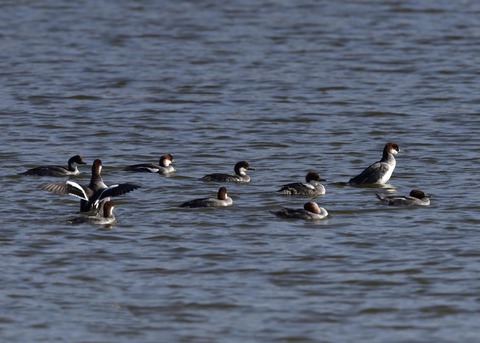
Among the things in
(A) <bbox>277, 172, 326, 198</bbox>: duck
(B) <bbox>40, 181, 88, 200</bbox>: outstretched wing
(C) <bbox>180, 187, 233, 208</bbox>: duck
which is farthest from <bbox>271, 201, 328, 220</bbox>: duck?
(B) <bbox>40, 181, 88, 200</bbox>: outstretched wing

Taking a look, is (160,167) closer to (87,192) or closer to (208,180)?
(208,180)

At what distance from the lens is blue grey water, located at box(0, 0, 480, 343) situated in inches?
550

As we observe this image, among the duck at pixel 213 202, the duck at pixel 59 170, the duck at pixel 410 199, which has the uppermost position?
the duck at pixel 410 199

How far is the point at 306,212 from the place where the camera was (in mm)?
17938

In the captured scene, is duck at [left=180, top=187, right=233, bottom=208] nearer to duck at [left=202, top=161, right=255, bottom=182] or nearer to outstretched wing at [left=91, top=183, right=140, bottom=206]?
outstretched wing at [left=91, top=183, right=140, bottom=206]

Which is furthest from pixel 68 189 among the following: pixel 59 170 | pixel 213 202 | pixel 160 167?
pixel 160 167

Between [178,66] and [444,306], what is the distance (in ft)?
65.7

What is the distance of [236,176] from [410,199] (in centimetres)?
298

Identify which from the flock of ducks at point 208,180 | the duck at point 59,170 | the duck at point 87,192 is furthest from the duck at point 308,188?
the duck at point 59,170

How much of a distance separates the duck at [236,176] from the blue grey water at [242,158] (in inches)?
5.2

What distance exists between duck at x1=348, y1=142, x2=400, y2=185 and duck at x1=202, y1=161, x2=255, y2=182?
159 centimetres

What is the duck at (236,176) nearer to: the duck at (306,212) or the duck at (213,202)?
the duck at (213,202)

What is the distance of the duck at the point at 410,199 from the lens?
18719 mm

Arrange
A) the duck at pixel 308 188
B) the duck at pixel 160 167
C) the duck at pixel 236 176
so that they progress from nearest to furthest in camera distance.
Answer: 1. the duck at pixel 308 188
2. the duck at pixel 236 176
3. the duck at pixel 160 167
